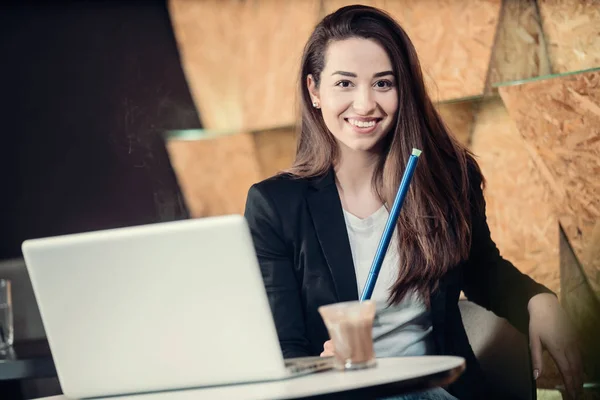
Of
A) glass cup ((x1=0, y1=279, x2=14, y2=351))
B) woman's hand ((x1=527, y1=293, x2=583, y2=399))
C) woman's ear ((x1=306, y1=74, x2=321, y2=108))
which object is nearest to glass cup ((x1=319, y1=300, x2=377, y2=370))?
woman's hand ((x1=527, y1=293, x2=583, y2=399))

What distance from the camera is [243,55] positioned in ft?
10.4

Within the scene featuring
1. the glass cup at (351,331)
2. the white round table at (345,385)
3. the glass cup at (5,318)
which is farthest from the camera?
the glass cup at (5,318)

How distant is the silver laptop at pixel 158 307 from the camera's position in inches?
42.0

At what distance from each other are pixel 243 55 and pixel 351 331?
2.18 m

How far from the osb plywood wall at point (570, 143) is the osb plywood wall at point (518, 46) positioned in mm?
59

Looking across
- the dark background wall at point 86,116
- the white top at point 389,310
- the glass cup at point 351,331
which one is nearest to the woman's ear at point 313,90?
the white top at point 389,310

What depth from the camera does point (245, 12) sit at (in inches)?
124

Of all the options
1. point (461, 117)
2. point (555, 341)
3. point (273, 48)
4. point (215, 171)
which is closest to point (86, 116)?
point (215, 171)

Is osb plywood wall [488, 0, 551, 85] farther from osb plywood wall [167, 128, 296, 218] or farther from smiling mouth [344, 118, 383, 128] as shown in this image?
smiling mouth [344, 118, 383, 128]

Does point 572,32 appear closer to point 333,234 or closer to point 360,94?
point 360,94

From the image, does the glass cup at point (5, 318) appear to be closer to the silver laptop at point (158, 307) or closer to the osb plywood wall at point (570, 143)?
the silver laptop at point (158, 307)

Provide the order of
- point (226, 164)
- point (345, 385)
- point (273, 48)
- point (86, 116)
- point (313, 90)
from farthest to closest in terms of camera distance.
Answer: point (86, 116) → point (226, 164) → point (273, 48) → point (313, 90) → point (345, 385)

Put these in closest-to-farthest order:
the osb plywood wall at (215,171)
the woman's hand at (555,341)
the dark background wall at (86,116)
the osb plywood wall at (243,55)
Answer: the woman's hand at (555,341) < the osb plywood wall at (243,55) < the osb plywood wall at (215,171) < the dark background wall at (86,116)

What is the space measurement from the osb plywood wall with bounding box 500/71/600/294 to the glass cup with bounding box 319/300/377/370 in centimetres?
152
